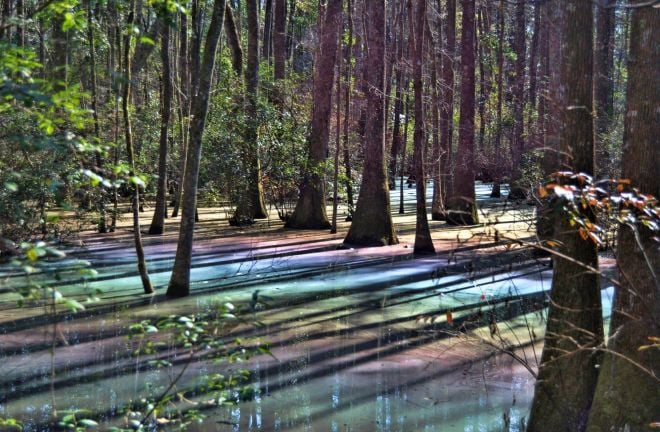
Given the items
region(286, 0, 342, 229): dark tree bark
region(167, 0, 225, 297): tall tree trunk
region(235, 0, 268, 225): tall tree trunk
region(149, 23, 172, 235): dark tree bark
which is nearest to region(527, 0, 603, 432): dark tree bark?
region(167, 0, 225, 297): tall tree trunk

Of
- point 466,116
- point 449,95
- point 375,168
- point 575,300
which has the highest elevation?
point 449,95

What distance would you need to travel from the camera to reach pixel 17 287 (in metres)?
2.85

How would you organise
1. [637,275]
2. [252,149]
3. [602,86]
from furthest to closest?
[602,86], [252,149], [637,275]

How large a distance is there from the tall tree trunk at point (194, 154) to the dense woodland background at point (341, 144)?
33 mm

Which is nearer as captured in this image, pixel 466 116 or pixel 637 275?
pixel 637 275

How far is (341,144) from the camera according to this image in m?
23.0

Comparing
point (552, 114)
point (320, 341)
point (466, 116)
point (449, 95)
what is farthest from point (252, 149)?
point (552, 114)

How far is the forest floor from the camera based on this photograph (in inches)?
262

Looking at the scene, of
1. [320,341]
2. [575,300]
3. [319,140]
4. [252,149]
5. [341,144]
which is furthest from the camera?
[341,144]

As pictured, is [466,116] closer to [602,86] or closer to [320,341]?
[602,86]

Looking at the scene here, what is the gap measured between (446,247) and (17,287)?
1560 cm

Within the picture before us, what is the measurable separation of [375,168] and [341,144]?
15.3 feet

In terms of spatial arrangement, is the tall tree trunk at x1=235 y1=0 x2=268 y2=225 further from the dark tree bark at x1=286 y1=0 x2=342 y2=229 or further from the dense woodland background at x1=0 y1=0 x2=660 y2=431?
the dark tree bark at x1=286 y1=0 x2=342 y2=229

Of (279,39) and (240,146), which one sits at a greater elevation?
(279,39)
